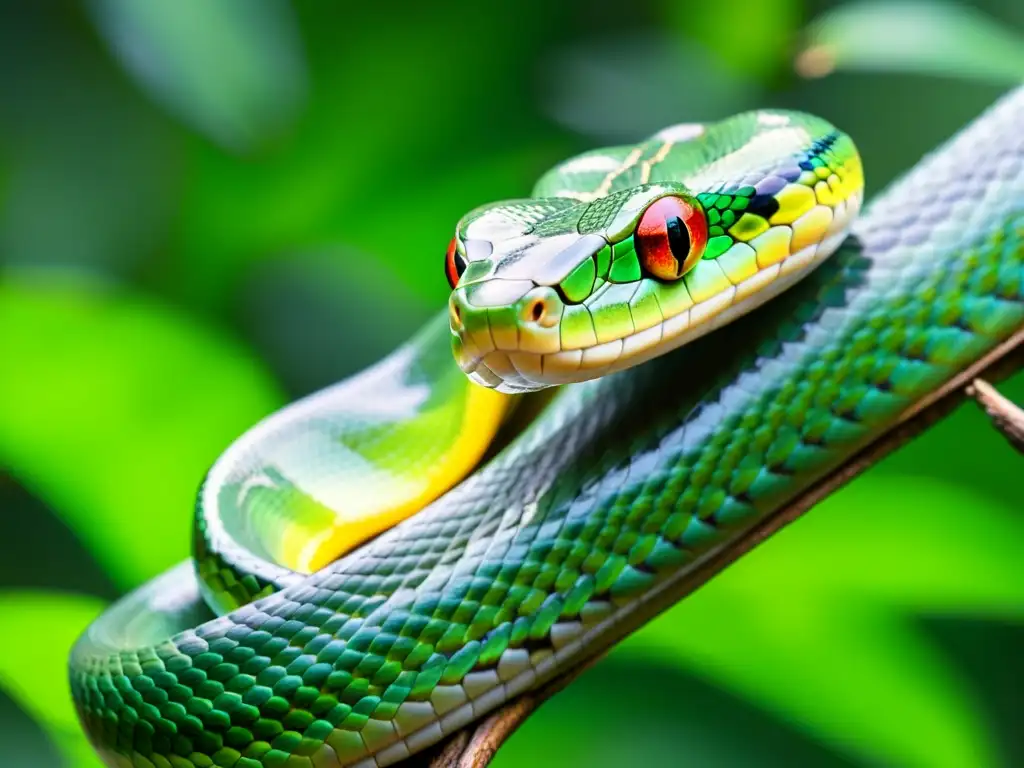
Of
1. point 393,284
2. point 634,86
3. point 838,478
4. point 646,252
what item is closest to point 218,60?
point 393,284

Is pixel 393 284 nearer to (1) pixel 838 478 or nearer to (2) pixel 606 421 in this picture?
(2) pixel 606 421

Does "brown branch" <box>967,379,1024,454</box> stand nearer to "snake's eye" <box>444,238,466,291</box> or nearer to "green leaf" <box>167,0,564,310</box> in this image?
"snake's eye" <box>444,238,466,291</box>

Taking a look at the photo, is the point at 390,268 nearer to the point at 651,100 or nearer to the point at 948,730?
the point at 651,100

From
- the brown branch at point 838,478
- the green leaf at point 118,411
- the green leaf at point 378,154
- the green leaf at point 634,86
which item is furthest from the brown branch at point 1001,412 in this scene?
the green leaf at point 634,86

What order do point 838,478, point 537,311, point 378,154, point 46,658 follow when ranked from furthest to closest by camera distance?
point 378,154 → point 46,658 → point 838,478 → point 537,311

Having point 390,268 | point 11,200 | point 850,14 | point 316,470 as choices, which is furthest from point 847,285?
point 11,200

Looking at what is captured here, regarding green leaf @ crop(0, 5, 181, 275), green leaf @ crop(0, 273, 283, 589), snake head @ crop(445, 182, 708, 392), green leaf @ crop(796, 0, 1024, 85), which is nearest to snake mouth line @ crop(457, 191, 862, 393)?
snake head @ crop(445, 182, 708, 392)
